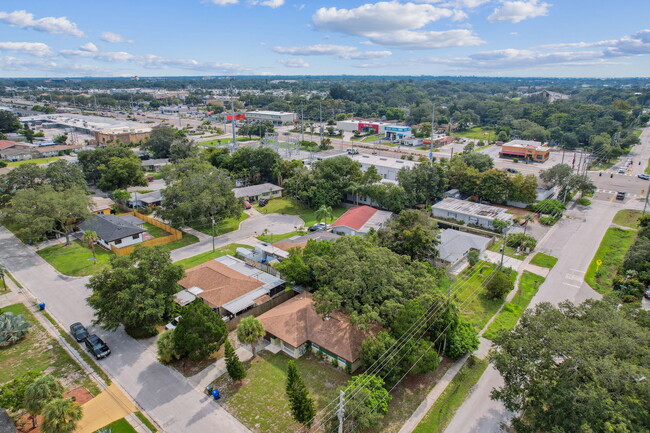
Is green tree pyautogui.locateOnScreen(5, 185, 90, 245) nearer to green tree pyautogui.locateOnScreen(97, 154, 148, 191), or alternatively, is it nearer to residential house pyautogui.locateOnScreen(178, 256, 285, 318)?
green tree pyautogui.locateOnScreen(97, 154, 148, 191)

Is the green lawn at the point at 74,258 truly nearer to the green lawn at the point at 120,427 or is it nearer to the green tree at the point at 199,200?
the green tree at the point at 199,200

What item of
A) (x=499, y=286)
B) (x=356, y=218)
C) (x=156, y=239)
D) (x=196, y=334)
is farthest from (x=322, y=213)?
(x=196, y=334)

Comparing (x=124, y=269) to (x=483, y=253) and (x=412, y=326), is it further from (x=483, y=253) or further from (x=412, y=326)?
(x=483, y=253)

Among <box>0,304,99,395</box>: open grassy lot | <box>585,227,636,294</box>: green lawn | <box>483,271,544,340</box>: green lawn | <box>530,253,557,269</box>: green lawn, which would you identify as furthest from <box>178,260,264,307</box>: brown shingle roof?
<box>585,227,636,294</box>: green lawn

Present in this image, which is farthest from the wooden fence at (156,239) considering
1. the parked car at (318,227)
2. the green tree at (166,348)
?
the green tree at (166,348)

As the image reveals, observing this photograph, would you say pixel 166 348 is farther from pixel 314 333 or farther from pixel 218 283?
pixel 314 333

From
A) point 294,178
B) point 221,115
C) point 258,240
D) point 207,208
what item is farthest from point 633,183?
point 221,115
